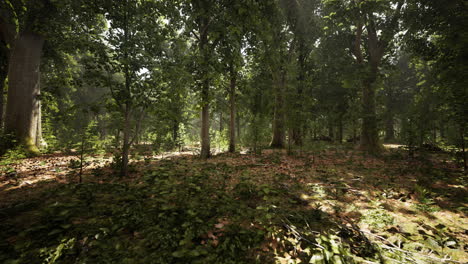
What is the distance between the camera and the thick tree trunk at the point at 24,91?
340 inches

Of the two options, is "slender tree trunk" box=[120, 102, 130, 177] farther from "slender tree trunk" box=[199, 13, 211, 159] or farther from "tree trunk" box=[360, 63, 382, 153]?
"tree trunk" box=[360, 63, 382, 153]

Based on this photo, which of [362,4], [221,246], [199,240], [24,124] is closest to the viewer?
[221,246]

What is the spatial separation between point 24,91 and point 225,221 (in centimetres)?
1236

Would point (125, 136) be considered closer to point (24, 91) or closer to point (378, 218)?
point (378, 218)

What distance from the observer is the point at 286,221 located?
327 centimetres

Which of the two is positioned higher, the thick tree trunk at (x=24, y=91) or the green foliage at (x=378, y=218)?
the thick tree trunk at (x=24, y=91)

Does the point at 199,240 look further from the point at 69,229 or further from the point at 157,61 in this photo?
the point at 157,61

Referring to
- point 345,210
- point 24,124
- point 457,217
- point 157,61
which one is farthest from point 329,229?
point 24,124

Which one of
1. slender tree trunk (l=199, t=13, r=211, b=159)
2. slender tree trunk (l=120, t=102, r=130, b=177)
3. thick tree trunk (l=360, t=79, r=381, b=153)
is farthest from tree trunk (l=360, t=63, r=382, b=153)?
slender tree trunk (l=120, t=102, r=130, b=177)

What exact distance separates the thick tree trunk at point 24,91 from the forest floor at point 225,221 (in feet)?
16.2

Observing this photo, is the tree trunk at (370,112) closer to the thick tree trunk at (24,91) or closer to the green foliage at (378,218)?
the green foliage at (378,218)

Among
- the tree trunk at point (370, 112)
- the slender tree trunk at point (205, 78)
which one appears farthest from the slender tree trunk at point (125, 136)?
the tree trunk at point (370, 112)

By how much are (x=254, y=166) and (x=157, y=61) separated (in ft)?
18.0

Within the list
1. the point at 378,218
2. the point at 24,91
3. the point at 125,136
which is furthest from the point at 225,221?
the point at 24,91
